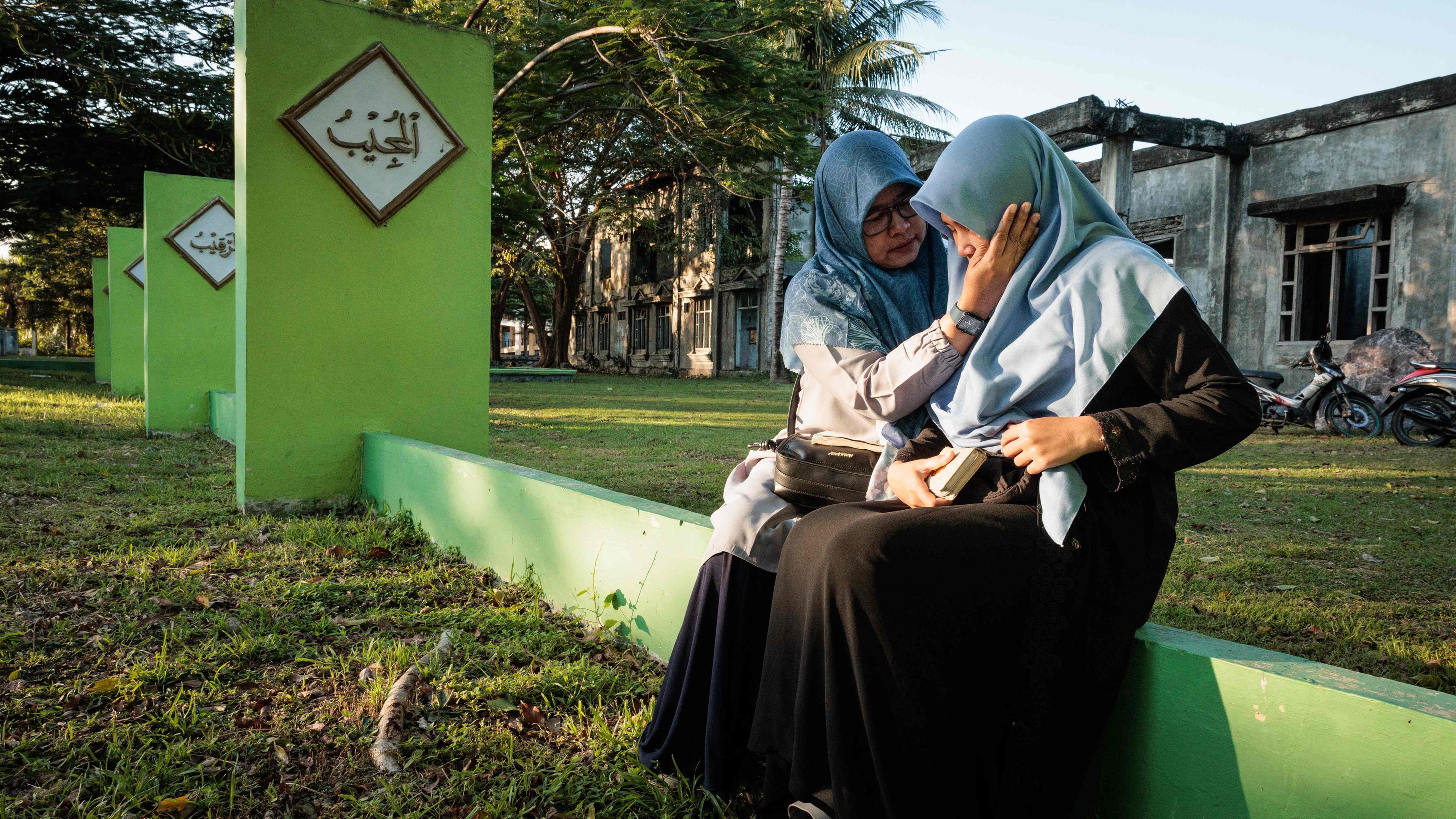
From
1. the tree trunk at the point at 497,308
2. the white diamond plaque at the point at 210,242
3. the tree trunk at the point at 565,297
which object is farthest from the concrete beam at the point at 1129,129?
the tree trunk at the point at 565,297

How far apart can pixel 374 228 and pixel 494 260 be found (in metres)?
18.7

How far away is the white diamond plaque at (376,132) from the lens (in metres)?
4.89

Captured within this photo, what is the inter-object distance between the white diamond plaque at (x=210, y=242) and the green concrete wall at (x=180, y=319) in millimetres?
51

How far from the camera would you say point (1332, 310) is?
11953mm

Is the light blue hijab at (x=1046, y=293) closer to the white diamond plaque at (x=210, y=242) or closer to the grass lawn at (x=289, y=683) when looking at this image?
the grass lawn at (x=289, y=683)

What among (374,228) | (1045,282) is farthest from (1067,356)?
(374,228)

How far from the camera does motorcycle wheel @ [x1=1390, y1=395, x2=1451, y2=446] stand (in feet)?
27.8

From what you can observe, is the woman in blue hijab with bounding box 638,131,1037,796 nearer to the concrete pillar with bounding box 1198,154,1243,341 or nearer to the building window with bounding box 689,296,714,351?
the concrete pillar with bounding box 1198,154,1243,341

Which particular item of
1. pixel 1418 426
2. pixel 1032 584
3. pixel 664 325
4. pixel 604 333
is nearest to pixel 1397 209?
pixel 1418 426

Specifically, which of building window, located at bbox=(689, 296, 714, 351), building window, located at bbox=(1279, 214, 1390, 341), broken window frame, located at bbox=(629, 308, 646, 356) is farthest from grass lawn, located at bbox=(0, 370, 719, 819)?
broken window frame, located at bbox=(629, 308, 646, 356)

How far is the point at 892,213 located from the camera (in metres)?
2.31

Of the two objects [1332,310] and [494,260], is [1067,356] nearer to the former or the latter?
[1332,310]

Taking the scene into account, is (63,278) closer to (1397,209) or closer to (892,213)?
(1397,209)

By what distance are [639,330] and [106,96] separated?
1894 centimetres
